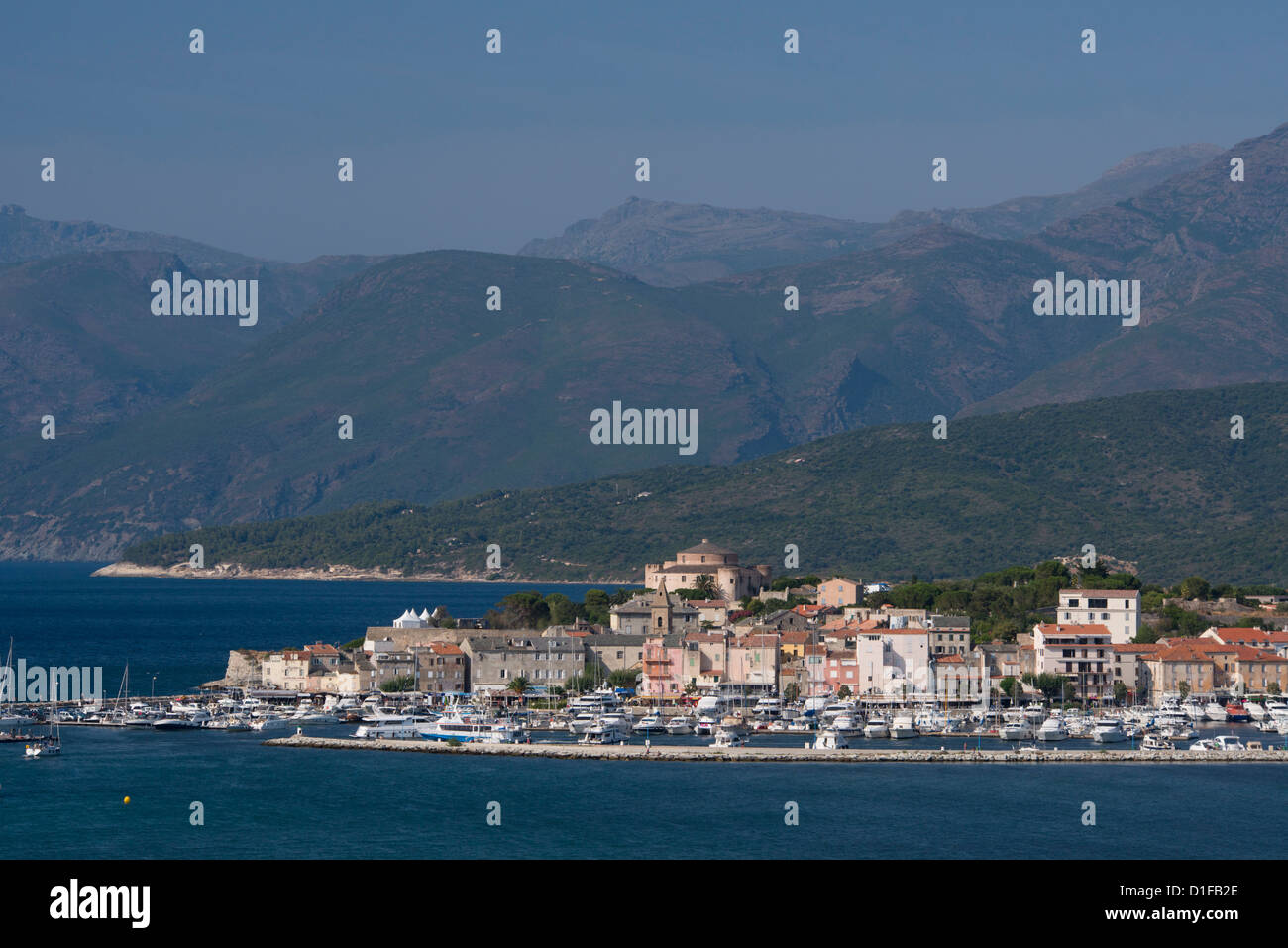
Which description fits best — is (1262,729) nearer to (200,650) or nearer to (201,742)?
(201,742)

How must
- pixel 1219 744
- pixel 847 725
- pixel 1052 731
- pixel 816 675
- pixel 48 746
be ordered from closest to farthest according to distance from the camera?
pixel 48 746 → pixel 1219 744 → pixel 1052 731 → pixel 847 725 → pixel 816 675

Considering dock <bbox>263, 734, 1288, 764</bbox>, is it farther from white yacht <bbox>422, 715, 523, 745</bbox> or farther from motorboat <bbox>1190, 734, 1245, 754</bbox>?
white yacht <bbox>422, 715, 523, 745</bbox>

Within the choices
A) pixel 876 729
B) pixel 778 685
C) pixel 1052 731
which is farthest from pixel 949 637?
pixel 1052 731

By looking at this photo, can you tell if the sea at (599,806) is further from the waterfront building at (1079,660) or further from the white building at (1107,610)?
the white building at (1107,610)

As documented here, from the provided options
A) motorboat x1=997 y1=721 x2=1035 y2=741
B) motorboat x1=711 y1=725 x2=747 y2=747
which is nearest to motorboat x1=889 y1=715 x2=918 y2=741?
motorboat x1=997 y1=721 x2=1035 y2=741

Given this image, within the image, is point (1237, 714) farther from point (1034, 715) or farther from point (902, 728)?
point (902, 728)

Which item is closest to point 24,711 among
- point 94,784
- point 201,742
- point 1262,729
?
point 201,742
